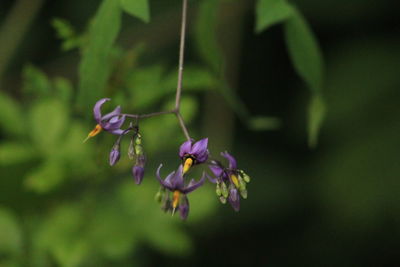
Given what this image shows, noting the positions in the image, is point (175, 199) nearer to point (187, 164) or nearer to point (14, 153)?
point (187, 164)

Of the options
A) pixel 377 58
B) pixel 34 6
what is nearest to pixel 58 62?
pixel 34 6

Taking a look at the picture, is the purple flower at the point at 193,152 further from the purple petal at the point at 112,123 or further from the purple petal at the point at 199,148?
the purple petal at the point at 112,123

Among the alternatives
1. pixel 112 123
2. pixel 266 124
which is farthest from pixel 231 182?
pixel 266 124

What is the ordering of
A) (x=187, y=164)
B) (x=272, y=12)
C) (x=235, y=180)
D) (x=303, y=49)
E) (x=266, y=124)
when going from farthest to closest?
(x=266, y=124)
(x=303, y=49)
(x=272, y=12)
(x=235, y=180)
(x=187, y=164)

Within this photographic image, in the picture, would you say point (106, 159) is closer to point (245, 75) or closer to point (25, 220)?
point (25, 220)

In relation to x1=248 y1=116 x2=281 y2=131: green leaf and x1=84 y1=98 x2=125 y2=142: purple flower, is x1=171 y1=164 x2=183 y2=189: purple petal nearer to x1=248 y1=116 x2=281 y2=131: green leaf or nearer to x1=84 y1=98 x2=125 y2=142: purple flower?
x1=84 y1=98 x2=125 y2=142: purple flower
